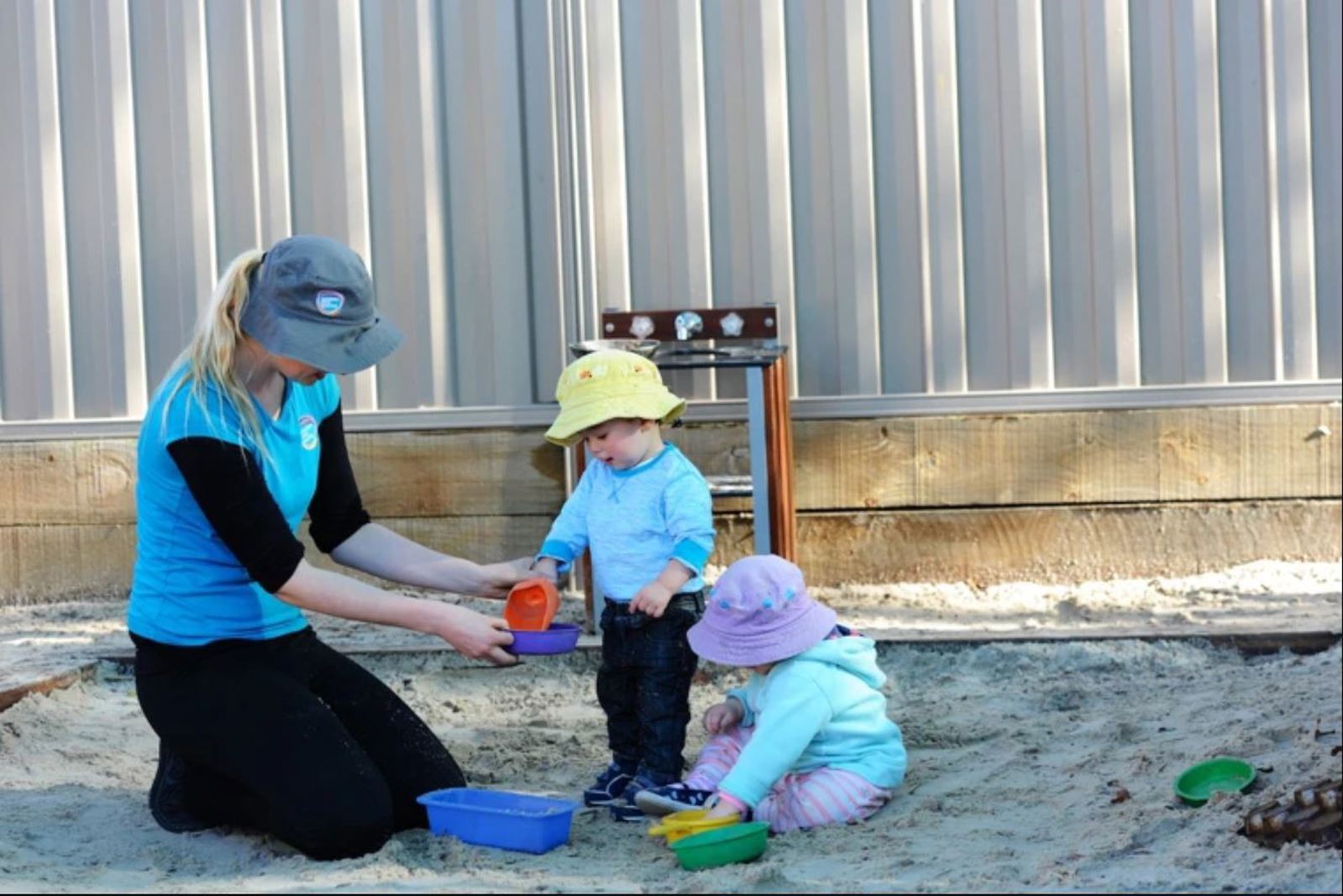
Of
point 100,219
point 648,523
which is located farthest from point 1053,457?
point 100,219

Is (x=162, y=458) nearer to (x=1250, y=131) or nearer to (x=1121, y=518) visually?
(x=1121, y=518)

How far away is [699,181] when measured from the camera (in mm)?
6305

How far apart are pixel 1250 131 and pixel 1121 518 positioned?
140cm

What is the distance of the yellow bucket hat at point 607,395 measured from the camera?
418 centimetres

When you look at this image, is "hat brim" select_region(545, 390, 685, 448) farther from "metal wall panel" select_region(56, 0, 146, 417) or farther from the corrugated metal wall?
"metal wall panel" select_region(56, 0, 146, 417)

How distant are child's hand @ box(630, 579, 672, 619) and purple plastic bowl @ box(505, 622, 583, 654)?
0.19 metres

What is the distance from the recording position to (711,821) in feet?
12.1

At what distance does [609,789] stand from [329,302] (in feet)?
4.36

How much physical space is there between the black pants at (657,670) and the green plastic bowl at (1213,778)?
45.3 inches

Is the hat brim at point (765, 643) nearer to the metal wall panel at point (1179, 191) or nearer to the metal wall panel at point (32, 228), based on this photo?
the metal wall panel at point (1179, 191)

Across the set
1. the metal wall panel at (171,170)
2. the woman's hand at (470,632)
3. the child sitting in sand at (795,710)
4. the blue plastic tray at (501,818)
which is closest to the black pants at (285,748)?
the blue plastic tray at (501,818)

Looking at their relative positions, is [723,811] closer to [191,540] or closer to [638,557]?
[638,557]

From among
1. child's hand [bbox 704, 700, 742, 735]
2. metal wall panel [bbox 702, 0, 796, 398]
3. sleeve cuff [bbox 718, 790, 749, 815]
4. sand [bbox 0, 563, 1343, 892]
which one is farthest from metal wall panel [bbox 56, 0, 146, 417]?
sleeve cuff [bbox 718, 790, 749, 815]

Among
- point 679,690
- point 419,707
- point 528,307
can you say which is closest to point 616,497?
point 679,690
